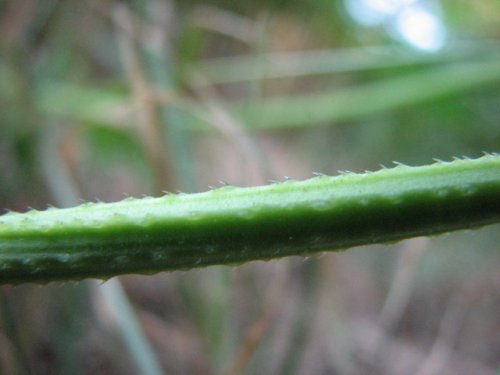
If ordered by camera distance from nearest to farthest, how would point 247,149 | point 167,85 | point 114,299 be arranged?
point 114,299 → point 247,149 → point 167,85

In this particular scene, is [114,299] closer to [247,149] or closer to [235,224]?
[247,149]

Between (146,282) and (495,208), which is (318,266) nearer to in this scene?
(146,282)

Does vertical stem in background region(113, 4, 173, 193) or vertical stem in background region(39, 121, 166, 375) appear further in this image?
vertical stem in background region(113, 4, 173, 193)

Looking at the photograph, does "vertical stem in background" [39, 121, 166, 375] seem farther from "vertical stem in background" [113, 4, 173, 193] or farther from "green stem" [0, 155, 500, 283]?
"green stem" [0, 155, 500, 283]

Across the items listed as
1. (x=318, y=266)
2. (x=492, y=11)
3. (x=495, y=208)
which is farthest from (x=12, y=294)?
(x=492, y=11)

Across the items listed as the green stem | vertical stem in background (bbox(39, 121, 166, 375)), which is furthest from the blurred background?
the green stem

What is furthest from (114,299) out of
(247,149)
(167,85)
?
(167,85)

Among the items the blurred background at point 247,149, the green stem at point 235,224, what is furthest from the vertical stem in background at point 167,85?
the green stem at point 235,224
